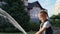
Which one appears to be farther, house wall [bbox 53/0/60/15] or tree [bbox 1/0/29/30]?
house wall [bbox 53/0/60/15]

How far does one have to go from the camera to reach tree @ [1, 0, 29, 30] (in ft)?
54.9

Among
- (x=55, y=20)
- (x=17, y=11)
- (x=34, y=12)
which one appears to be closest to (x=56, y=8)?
(x=55, y=20)

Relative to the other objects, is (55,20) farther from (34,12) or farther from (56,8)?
(34,12)

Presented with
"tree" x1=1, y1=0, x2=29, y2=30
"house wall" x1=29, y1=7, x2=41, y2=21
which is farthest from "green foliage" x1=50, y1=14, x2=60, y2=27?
"tree" x1=1, y1=0, x2=29, y2=30

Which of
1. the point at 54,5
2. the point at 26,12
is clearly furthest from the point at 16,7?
the point at 54,5

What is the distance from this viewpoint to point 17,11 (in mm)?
16766

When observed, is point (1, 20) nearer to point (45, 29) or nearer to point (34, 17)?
point (34, 17)

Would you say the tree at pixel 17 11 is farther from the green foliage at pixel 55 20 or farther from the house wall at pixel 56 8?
the house wall at pixel 56 8

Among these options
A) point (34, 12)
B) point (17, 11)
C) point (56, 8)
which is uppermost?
point (56, 8)

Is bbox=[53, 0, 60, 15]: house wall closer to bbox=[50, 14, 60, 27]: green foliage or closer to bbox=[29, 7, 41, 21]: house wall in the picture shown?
bbox=[50, 14, 60, 27]: green foliage

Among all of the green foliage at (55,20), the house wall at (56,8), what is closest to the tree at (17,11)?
the green foliage at (55,20)

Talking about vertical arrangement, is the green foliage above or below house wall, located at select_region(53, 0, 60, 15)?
below

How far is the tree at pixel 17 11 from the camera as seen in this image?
1672cm

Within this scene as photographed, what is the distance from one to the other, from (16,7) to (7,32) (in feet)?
5.75
